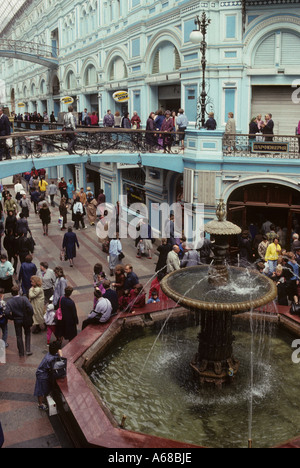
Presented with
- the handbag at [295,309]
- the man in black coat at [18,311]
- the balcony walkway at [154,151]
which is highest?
the balcony walkway at [154,151]

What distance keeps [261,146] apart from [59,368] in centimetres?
1032

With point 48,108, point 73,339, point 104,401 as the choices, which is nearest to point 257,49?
point 73,339

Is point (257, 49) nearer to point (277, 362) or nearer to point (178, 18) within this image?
point (178, 18)

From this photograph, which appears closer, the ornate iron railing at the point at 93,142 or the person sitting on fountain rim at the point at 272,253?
the person sitting on fountain rim at the point at 272,253

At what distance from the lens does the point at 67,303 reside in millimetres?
8680

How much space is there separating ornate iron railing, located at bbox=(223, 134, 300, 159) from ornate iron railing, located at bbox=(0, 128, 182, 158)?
2139mm

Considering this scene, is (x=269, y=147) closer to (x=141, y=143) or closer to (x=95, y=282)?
(x=141, y=143)

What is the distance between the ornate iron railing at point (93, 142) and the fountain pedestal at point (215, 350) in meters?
9.81

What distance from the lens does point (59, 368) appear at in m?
6.95

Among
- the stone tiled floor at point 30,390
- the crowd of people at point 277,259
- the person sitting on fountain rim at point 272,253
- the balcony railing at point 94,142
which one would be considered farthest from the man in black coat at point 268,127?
the stone tiled floor at point 30,390

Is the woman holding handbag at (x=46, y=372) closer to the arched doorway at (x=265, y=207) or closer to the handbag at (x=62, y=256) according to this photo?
the handbag at (x=62, y=256)

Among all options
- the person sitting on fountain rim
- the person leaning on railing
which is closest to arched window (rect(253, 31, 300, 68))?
the person leaning on railing

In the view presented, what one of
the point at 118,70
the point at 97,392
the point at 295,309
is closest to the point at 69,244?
the point at 295,309

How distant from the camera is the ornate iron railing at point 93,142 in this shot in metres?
15.2
